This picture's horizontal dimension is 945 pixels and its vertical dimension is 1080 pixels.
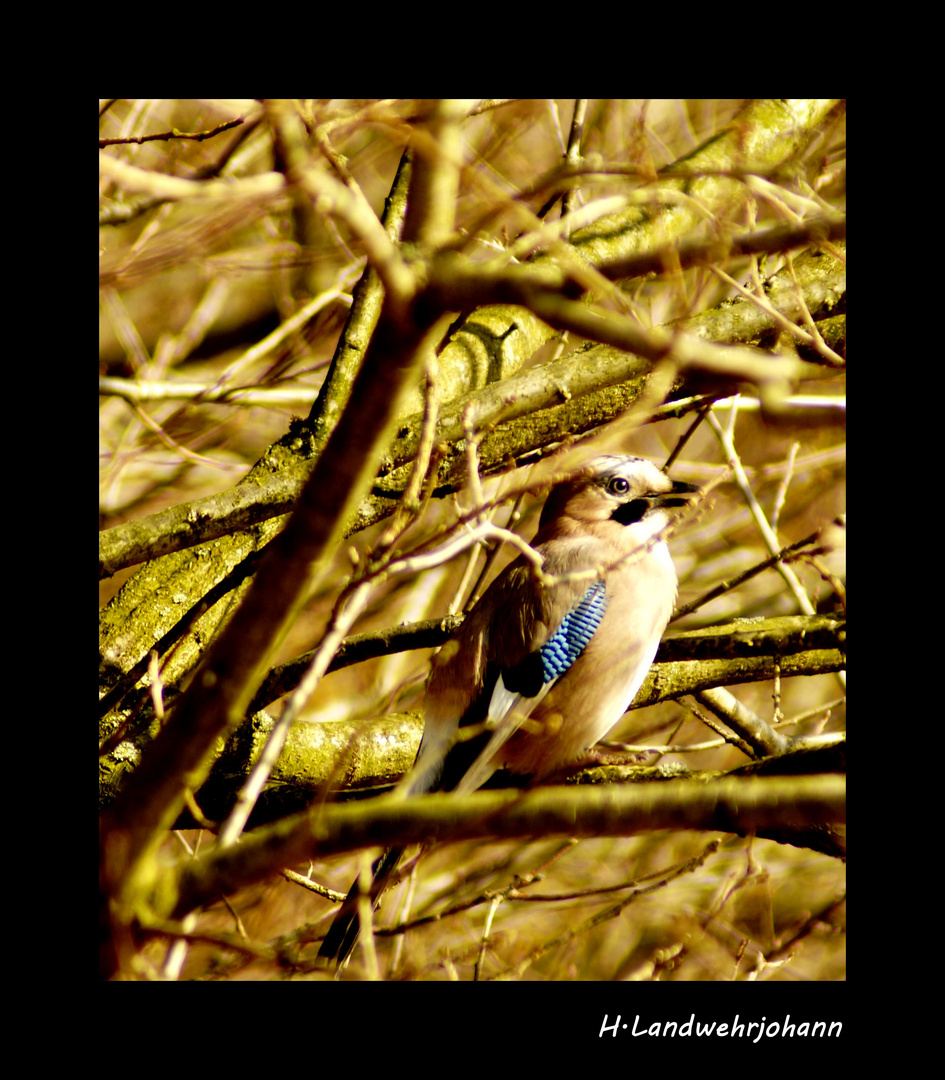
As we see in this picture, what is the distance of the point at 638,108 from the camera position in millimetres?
4293

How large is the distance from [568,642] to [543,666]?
0.14 meters

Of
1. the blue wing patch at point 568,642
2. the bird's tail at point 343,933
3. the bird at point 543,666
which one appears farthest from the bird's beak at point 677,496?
the bird's tail at point 343,933

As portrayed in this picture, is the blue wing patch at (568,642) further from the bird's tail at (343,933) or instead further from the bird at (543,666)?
the bird's tail at (343,933)

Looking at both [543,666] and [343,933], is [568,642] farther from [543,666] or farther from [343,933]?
[343,933]

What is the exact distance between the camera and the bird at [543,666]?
156 inches

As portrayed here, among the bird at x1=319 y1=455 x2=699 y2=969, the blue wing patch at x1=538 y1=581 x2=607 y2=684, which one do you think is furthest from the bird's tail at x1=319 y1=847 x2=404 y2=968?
the blue wing patch at x1=538 y1=581 x2=607 y2=684

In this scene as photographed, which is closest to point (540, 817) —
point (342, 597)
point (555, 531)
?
point (342, 597)

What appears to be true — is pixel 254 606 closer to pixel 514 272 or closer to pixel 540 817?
pixel 540 817

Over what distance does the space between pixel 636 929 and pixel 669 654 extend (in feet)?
13.2

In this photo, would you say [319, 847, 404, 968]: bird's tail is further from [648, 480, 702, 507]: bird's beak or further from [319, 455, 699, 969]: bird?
[648, 480, 702, 507]: bird's beak

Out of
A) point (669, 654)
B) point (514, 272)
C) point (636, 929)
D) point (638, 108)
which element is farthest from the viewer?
point (636, 929)

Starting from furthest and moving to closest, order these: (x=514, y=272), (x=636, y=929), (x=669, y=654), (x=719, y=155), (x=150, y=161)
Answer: (x=636, y=929) → (x=150, y=161) → (x=719, y=155) → (x=669, y=654) → (x=514, y=272)

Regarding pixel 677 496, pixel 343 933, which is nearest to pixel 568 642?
pixel 677 496
